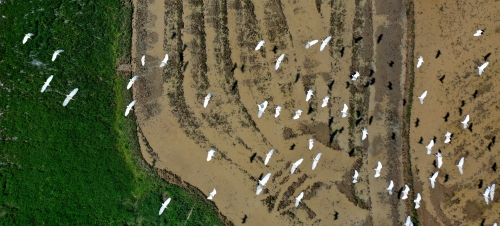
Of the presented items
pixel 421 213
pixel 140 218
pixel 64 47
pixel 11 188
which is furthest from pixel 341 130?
pixel 11 188

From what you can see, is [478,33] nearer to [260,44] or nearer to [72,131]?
[260,44]

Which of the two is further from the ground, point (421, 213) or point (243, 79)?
point (243, 79)

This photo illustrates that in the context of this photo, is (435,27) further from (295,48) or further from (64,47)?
(64,47)

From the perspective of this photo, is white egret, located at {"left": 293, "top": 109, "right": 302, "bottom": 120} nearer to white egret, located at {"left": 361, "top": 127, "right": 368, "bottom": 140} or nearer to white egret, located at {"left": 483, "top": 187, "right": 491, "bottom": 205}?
white egret, located at {"left": 361, "top": 127, "right": 368, "bottom": 140}

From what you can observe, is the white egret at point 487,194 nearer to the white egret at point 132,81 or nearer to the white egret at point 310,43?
the white egret at point 310,43

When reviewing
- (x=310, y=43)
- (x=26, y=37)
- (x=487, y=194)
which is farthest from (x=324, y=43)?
(x=26, y=37)

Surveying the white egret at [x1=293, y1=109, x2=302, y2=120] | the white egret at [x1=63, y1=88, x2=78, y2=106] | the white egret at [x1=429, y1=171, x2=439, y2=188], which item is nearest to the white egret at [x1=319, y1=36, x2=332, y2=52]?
the white egret at [x1=293, y1=109, x2=302, y2=120]

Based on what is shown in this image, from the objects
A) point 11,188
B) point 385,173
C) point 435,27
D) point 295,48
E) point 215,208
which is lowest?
point 11,188
